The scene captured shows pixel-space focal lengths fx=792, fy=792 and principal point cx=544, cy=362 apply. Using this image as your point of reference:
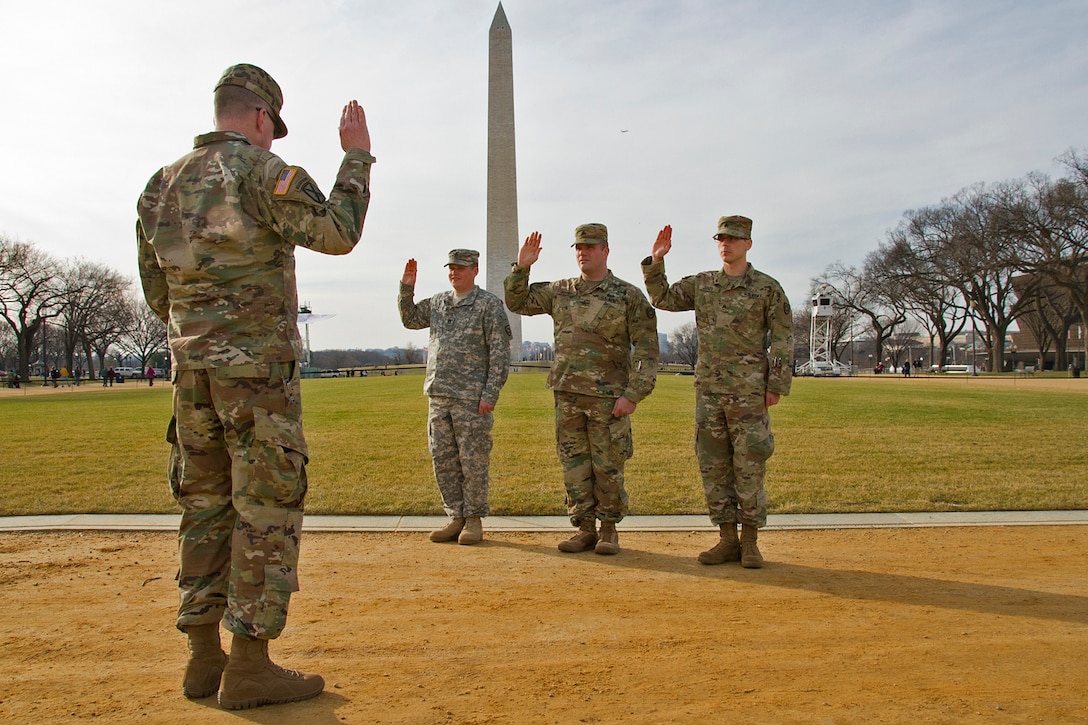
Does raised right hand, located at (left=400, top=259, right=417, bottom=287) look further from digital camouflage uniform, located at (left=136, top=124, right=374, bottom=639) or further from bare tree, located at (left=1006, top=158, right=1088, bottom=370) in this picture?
bare tree, located at (left=1006, top=158, right=1088, bottom=370)

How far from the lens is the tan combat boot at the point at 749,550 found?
16.0ft

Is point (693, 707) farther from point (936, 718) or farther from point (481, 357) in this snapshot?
point (481, 357)

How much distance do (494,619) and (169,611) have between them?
1623 millimetres

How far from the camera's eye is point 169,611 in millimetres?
3926

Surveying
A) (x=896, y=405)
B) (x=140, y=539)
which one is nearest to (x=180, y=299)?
(x=140, y=539)

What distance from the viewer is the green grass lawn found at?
6953 millimetres

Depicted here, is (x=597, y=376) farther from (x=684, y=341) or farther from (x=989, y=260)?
(x=684, y=341)

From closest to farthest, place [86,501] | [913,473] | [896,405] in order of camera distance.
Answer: [86,501] < [913,473] < [896,405]

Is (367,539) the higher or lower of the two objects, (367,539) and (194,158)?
the lower

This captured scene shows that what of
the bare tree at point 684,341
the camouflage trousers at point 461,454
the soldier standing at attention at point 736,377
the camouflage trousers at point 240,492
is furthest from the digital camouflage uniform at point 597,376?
the bare tree at point 684,341

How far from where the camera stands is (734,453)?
5125 mm

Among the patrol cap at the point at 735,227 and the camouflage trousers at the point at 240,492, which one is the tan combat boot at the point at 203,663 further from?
the patrol cap at the point at 735,227

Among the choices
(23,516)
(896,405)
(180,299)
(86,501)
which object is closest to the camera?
(180,299)

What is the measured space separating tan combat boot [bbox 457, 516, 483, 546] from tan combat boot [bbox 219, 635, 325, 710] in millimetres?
2624
